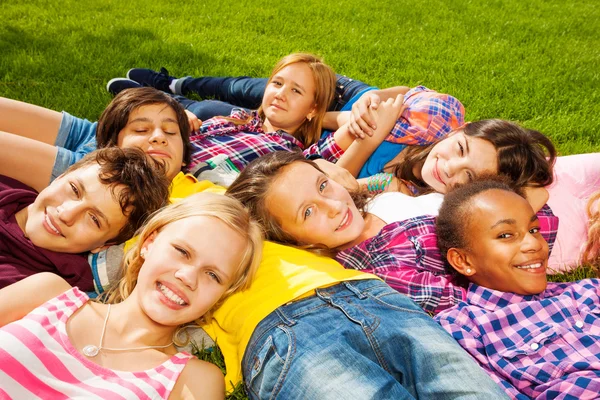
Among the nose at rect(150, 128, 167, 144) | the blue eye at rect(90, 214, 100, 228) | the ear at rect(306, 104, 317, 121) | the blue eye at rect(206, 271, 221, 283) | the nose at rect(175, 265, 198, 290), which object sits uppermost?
the ear at rect(306, 104, 317, 121)

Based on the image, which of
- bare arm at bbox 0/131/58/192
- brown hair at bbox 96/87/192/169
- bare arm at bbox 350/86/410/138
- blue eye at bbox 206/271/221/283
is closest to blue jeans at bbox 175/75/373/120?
bare arm at bbox 350/86/410/138

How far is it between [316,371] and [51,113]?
2689mm

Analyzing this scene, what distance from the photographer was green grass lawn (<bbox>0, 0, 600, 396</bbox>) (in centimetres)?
507

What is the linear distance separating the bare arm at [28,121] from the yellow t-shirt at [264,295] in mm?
1944

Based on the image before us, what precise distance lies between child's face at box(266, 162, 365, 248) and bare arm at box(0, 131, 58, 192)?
1333mm

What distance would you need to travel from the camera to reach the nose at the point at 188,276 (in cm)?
229

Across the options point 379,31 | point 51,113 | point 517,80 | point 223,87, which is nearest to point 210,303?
point 51,113

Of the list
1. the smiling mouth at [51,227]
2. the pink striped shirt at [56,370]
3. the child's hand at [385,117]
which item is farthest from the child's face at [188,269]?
the child's hand at [385,117]

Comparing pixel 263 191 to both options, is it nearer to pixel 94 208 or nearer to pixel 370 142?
pixel 94 208

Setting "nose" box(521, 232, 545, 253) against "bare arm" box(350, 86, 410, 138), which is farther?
"bare arm" box(350, 86, 410, 138)

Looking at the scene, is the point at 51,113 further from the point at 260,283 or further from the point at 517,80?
the point at 517,80

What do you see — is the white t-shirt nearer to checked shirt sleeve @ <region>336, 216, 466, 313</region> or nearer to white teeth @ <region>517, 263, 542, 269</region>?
checked shirt sleeve @ <region>336, 216, 466, 313</region>

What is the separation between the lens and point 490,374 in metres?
2.41

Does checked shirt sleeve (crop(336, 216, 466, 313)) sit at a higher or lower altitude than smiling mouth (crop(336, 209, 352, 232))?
lower
